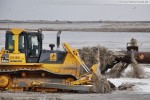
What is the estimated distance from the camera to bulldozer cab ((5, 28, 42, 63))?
1928 cm

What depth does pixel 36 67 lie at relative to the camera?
19.3 m

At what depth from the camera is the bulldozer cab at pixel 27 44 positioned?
1928 cm

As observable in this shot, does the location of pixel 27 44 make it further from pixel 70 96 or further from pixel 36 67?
pixel 70 96

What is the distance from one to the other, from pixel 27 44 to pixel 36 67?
92 centimetres

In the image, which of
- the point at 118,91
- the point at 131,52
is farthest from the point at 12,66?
the point at 131,52

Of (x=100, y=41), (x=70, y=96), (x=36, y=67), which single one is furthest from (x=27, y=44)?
(x=100, y=41)

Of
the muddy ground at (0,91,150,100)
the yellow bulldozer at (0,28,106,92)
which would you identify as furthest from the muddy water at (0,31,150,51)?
the muddy ground at (0,91,150,100)

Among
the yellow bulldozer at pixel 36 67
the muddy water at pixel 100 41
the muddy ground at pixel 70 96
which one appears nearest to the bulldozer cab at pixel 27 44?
the yellow bulldozer at pixel 36 67

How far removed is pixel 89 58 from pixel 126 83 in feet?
14.9

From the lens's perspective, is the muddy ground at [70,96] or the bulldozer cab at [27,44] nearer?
the muddy ground at [70,96]

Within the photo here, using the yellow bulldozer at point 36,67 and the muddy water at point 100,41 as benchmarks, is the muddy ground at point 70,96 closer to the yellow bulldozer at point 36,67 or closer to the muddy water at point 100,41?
the yellow bulldozer at point 36,67

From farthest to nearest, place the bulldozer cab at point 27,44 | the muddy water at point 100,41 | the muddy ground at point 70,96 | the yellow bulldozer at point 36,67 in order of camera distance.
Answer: the muddy water at point 100,41, the bulldozer cab at point 27,44, the yellow bulldozer at point 36,67, the muddy ground at point 70,96

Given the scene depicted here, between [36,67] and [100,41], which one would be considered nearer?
[36,67]

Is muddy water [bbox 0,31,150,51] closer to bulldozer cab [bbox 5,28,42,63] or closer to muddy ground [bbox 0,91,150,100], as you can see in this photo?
bulldozer cab [bbox 5,28,42,63]
